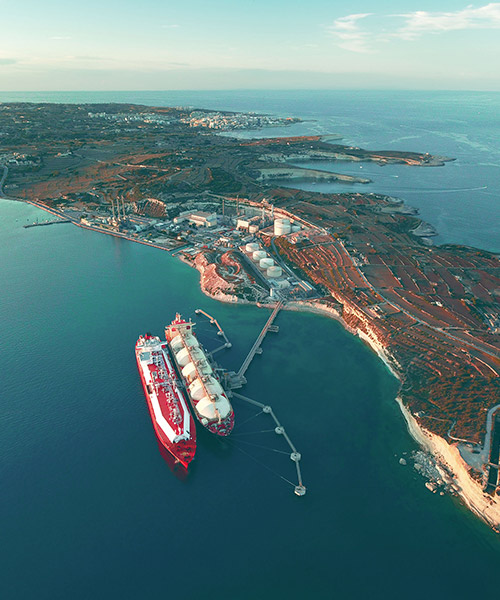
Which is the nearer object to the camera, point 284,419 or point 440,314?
point 284,419

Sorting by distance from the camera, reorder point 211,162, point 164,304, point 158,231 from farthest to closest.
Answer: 1. point 211,162
2. point 158,231
3. point 164,304

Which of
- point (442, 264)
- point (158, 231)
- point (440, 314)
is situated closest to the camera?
point (440, 314)

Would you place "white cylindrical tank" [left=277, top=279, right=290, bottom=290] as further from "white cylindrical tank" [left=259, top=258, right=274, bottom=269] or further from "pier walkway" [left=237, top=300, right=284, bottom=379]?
"white cylindrical tank" [left=259, top=258, right=274, bottom=269]

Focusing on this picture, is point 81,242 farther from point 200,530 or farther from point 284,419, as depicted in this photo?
point 200,530

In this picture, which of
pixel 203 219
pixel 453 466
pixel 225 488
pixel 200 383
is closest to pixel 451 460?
pixel 453 466

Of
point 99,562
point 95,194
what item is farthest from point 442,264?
point 95,194

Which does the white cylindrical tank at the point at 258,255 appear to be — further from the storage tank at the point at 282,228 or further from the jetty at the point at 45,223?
the jetty at the point at 45,223

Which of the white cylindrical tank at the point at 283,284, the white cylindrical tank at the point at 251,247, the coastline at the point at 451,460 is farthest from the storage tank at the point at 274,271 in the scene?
the coastline at the point at 451,460
